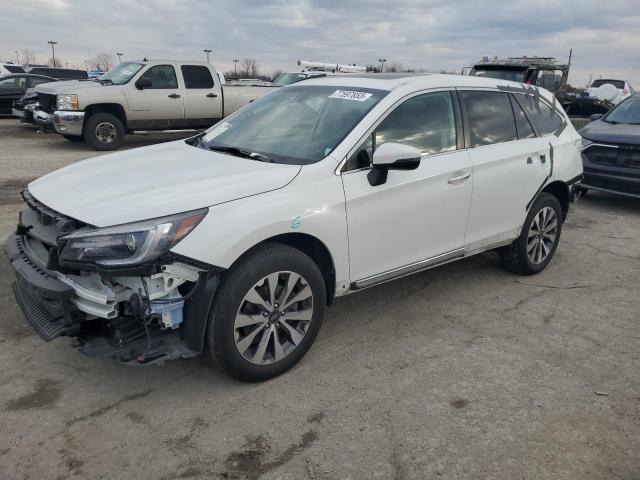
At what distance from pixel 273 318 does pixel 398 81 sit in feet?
6.53

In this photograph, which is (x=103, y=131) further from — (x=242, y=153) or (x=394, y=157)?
(x=394, y=157)

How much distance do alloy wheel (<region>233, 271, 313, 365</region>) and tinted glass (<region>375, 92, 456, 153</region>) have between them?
1.16 m

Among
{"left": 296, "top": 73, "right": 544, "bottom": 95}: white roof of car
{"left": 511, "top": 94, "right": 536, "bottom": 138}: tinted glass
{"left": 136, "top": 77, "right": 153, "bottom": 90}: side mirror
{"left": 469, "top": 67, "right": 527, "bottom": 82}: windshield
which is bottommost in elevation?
{"left": 511, "top": 94, "right": 536, "bottom": 138}: tinted glass

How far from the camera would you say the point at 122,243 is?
274 centimetres

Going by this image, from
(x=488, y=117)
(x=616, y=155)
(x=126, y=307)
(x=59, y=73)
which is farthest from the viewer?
(x=59, y=73)

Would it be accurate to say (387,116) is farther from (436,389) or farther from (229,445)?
(229,445)

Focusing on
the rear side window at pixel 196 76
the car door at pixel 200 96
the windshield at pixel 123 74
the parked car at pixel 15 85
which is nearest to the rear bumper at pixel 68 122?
the windshield at pixel 123 74

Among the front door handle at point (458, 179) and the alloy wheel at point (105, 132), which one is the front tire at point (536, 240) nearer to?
the front door handle at point (458, 179)

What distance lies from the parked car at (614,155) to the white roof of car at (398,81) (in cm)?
428

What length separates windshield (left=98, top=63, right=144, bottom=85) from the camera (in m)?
12.2

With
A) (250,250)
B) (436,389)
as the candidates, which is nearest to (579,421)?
(436,389)

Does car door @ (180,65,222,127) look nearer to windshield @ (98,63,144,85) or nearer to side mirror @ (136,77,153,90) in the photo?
side mirror @ (136,77,153,90)

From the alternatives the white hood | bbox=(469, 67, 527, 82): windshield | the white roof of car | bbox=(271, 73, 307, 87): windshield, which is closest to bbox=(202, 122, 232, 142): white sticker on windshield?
the white hood

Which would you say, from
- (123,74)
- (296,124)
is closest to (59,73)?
(123,74)
